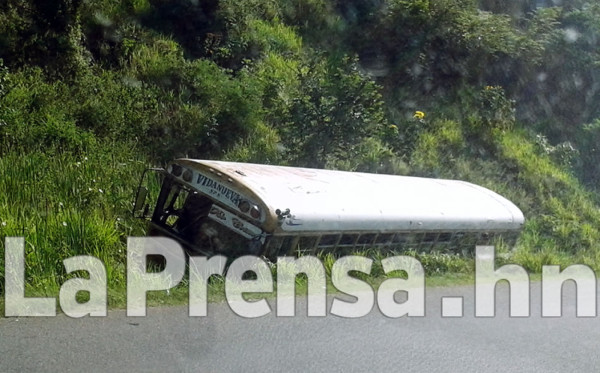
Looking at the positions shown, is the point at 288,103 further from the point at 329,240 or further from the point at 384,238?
the point at 329,240

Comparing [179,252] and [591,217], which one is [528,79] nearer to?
[591,217]

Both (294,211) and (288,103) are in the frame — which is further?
(288,103)

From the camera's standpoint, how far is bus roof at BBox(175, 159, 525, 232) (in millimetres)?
9406

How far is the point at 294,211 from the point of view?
924cm

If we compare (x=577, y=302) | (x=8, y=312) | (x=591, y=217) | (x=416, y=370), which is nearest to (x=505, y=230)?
A: (x=577, y=302)

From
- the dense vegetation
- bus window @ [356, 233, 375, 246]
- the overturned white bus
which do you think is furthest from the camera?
the dense vegetation

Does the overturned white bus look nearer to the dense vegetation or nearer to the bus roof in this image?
the bus roof

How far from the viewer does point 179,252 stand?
32.0 ft

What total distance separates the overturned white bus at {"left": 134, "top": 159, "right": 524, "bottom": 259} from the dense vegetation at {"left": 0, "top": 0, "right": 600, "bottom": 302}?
47cm

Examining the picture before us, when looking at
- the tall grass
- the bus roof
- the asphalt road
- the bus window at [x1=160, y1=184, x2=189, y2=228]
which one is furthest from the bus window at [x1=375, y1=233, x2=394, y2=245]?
the tall grass

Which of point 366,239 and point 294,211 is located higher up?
point 294,211

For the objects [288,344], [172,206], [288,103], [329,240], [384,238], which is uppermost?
[288,103]

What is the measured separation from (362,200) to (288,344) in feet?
11.8

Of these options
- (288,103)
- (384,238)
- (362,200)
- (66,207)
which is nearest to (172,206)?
(66,207)
